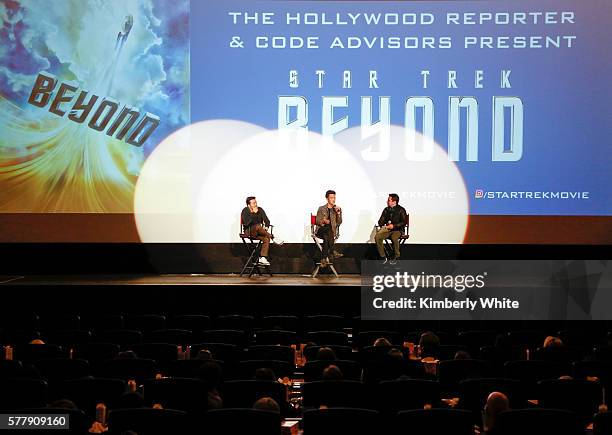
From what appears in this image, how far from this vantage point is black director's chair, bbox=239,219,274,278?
447 inches

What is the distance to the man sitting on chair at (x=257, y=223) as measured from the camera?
11.2 meters

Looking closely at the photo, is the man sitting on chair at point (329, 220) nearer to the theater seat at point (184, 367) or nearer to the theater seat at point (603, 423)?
the theater seat at point (184, 367)

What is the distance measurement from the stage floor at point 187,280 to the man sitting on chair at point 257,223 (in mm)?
383

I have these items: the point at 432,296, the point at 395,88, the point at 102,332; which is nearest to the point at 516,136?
the point at 395,88

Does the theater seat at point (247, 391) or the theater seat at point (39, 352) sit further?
the theater seat at point (39, 352)

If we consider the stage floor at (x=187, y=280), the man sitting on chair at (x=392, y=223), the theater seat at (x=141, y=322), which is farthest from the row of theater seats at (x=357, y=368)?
the man sitting on chair at (x=392, y=223)

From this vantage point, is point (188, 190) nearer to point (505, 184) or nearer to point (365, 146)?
point (365, 146)

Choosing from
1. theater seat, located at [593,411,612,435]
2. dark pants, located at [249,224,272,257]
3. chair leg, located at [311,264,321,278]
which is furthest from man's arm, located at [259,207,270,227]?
theater seat, located at [593,411,612,435]

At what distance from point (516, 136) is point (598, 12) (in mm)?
2082

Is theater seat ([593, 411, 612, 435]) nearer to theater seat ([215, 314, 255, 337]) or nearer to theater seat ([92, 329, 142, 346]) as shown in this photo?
theater seat ([92, 329, 142, 346])

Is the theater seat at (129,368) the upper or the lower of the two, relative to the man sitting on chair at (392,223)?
lower

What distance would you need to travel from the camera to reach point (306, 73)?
11789 mm

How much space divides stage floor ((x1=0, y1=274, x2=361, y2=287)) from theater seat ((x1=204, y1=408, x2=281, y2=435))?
250 inches

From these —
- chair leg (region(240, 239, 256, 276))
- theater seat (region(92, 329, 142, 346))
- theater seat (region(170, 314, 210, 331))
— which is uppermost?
chair leg (region(240, 239, 256, 276))
